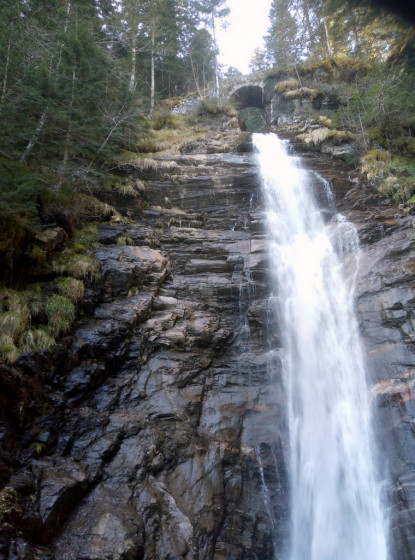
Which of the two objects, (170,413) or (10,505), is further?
(170,413)

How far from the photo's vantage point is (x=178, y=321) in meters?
9.57

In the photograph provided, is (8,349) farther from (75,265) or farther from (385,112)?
(385,112)

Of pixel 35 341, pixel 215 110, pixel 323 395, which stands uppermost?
pixel 215 110

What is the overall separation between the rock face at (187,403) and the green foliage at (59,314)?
1.25 ft

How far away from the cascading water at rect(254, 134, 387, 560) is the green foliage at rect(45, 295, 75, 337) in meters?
5.82

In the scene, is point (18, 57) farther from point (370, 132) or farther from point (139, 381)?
point (370, 132)

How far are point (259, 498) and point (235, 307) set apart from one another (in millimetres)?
4978

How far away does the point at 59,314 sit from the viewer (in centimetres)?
745

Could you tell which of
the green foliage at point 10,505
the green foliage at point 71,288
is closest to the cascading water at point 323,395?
the green foliage at point 10,505

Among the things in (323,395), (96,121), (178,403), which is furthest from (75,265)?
(323,395)

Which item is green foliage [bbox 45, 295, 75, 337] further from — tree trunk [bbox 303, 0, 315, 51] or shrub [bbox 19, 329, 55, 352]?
tree trunk [bbox 303, 0, 315, 51]

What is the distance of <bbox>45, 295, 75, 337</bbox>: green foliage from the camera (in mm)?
7305

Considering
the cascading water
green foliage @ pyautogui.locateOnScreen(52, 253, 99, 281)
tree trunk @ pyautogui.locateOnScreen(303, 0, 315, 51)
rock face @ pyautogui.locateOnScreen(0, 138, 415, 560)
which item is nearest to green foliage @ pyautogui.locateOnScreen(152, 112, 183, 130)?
the cascading water

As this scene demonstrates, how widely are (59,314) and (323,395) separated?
6.98 metres
